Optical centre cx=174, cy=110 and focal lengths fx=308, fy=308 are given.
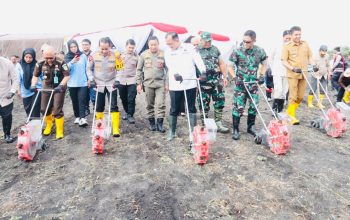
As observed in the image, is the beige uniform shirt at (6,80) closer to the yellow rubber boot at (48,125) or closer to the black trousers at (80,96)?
the yellow rubber boot at (48,125)

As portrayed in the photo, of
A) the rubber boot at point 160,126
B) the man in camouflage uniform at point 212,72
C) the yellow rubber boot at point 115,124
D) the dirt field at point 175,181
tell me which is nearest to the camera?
the dirt field at point 175,181

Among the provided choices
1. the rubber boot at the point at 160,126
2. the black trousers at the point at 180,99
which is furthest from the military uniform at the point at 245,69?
the rubber boot at the point at 160,126

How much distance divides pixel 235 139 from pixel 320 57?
20.0 ft

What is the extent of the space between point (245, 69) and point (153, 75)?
1.90m

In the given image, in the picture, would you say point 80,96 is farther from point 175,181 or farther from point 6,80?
point 175,181

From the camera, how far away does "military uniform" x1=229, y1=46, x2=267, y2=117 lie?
5930mm

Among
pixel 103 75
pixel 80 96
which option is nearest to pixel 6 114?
pixel 80 96

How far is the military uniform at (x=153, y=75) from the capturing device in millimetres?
6465

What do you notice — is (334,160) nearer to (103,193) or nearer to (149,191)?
(149,191)

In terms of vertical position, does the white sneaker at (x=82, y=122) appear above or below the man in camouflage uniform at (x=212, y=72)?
below

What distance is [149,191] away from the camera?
4164mm

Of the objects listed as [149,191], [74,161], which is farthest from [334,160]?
[74,161]

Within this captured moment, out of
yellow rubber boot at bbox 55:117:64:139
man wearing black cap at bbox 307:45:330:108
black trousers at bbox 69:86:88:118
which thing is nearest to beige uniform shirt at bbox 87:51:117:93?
black trousers at bbox 69:86:88:118

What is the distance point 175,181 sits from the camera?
4465mm
